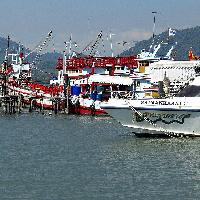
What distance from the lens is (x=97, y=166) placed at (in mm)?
38812

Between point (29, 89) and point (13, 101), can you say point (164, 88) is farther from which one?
point (29, 89)

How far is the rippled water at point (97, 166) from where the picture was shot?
105ft

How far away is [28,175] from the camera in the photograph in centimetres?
3594

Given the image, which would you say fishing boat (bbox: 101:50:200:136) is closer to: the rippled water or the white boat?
the white boat

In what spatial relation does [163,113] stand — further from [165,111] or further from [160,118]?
[160,118]

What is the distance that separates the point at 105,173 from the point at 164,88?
609 inches

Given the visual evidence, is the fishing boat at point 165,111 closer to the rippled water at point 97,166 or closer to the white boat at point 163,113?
the white boat at point 163,113

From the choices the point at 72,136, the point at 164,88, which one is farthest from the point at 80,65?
the point at 164,88

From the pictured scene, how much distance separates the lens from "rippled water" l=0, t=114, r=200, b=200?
31.9 meters

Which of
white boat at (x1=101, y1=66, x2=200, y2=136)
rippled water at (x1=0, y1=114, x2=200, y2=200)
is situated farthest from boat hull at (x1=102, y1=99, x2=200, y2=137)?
rippled water at (x1=0, y1=114, x2=200, y2=200)

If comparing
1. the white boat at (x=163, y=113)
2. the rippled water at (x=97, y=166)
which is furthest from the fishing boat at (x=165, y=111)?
the rippled water at (x=97, y=166)

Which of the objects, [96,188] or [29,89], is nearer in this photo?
[96,188]

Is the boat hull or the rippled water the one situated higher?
the boat hull

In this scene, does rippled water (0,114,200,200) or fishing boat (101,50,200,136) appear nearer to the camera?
rippled water (0,114,200,200)
